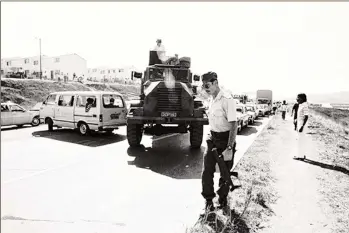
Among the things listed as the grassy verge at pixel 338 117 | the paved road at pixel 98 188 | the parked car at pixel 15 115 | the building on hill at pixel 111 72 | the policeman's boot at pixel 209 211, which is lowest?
the grassy verge at pixel 338 117

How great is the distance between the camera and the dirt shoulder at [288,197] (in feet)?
12.8

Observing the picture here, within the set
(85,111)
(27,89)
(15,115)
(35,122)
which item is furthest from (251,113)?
(27,89)

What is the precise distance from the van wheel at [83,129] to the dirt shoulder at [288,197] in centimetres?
700

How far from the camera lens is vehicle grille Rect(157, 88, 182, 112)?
932 centimetres

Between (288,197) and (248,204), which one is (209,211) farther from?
(288,197)

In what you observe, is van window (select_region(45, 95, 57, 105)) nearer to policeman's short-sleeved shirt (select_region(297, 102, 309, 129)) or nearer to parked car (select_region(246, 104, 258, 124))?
policeman's short-sleeved shirt (select_region(297, 102, 309, 129))

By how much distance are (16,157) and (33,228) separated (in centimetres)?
497

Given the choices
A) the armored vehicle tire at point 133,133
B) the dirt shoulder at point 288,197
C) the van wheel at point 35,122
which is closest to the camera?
the dirt shoulder at point 288,197

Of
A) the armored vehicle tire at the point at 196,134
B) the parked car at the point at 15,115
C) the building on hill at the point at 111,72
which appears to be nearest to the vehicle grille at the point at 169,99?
the armored vehicle tire at the point at 196,134

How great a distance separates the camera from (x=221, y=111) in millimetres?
4219

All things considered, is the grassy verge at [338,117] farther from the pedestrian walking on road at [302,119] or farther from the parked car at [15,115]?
the parked car at [15,115]

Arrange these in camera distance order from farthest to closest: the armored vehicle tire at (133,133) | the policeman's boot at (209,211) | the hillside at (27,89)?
the hillside at (27,89) < the armored vehicle tire at (133,133) < the policeman's boot at (209,211)

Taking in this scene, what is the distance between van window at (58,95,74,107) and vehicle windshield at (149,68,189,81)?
4129 mm

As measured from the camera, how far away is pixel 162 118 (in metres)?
9.16
